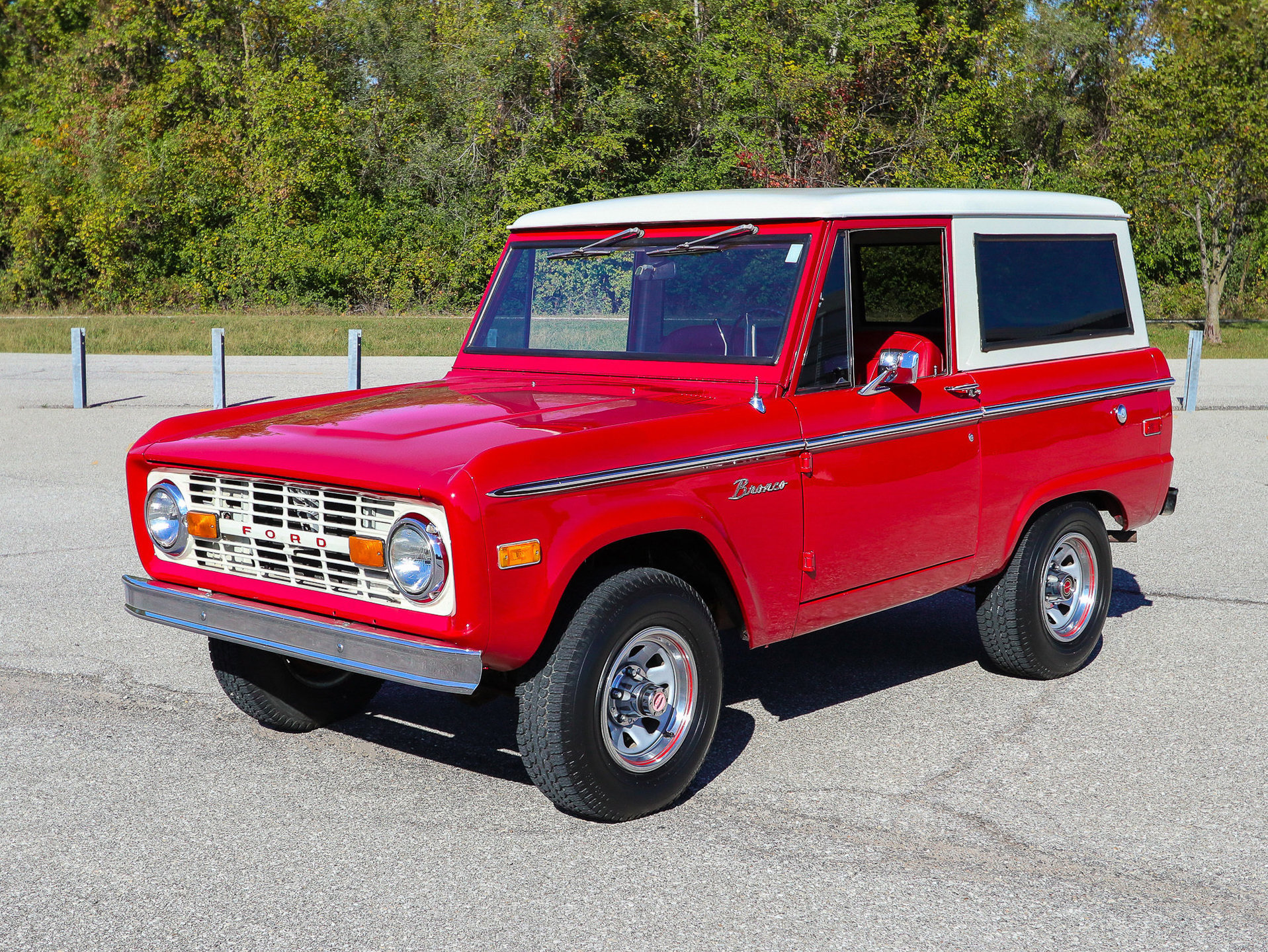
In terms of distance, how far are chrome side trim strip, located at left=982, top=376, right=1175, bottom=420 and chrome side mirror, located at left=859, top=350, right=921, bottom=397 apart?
0.63 meters

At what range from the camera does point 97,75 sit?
42844mm

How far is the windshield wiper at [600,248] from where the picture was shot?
5355 mm

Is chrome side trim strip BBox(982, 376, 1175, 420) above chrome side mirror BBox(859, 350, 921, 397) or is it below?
below

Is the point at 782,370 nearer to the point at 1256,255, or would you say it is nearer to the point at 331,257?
the point at 331,257

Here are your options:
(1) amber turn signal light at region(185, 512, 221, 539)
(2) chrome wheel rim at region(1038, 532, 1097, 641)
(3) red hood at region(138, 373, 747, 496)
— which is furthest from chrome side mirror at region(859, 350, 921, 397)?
(1) amber turn signal light at region(185, 512, 221, 539)

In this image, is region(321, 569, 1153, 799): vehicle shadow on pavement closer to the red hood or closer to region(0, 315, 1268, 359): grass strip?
the red hood

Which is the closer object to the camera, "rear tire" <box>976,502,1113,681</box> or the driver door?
the driver door

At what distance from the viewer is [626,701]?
4273mm

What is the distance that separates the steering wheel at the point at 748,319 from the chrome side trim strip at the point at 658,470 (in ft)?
1.56

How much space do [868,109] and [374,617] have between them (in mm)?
33165

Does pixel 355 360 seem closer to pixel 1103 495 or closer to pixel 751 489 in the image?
pixel 1103 495

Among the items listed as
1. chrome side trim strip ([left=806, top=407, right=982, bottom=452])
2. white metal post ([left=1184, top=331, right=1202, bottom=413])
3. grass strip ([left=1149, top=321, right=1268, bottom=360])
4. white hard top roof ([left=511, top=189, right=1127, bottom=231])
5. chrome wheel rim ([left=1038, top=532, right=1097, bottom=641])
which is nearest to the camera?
chrome side trim strip ([left=806, top=407, right=982, bottom=452])

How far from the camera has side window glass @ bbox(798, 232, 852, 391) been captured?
4832 millimetres

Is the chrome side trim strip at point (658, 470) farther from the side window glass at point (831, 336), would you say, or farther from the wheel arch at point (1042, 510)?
the wheel arch at point (1042, 510)
